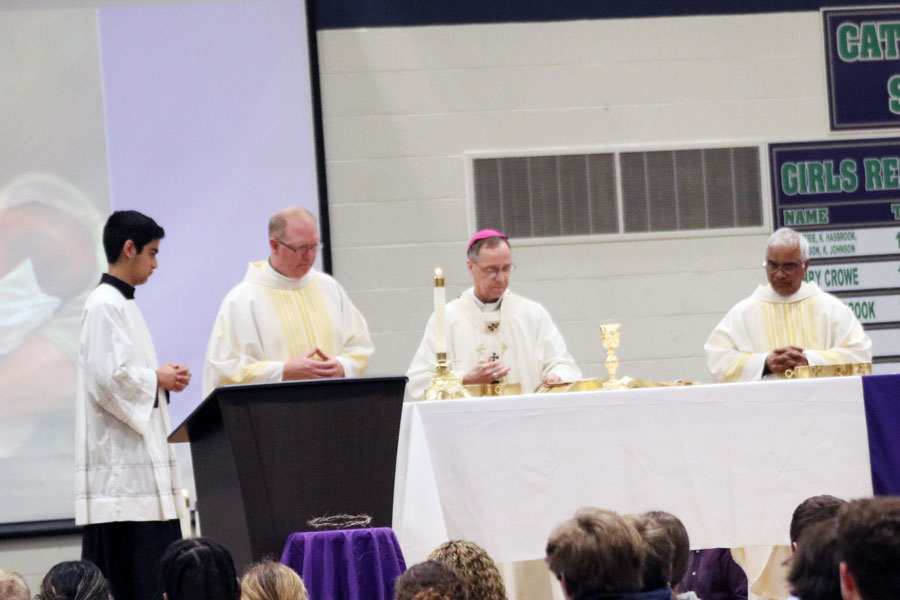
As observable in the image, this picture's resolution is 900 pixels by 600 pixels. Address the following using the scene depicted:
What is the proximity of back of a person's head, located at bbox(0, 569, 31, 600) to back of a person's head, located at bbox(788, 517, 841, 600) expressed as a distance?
1.98m

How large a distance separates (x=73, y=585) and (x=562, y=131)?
5.23m

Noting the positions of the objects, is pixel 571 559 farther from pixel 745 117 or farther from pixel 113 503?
pixel 745 117

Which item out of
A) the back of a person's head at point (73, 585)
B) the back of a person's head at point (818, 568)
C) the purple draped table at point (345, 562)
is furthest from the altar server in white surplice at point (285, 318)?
the back of a person's head at point (818, 568)

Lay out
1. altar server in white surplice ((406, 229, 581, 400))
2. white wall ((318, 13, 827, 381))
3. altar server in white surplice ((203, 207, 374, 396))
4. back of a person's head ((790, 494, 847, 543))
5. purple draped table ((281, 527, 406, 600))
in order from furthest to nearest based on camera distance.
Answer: white wall ((318, 13, 827, 381)) < altar server in white surplice ((406, 229, 581, 400)) < altar server in white surplice ((203, 207, 374, 396)) < purple draped table ((281, 527, 406, 600)) < back of a person's head ((790, 494, 847, 543))

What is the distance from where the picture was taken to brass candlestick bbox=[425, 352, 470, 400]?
4.58 m

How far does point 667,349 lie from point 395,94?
2.30 m

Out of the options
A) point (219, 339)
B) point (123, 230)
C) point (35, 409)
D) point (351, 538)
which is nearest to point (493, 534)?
point (351, 538)

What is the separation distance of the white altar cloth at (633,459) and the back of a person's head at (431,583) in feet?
4.94

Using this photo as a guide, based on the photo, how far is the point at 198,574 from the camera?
2719mm

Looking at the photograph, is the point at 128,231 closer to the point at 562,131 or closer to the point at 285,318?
the point at 285,318

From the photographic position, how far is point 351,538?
11.5 ft

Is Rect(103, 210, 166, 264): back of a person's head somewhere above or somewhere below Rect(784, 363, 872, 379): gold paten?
above

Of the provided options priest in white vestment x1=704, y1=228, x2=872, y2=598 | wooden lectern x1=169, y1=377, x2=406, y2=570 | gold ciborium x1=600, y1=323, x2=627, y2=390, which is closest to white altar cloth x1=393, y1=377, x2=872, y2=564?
gold ciborium x1=600, y1=323, x2=627, y2=390

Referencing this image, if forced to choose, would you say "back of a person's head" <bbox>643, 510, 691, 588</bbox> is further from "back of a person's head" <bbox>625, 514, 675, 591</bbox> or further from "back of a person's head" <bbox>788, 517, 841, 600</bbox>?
"back of a person's head" <bbox>788, 517, 841, 600</bbox>
